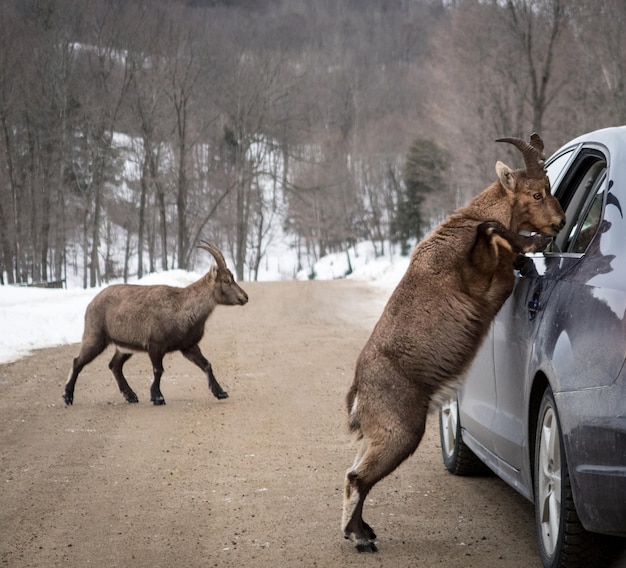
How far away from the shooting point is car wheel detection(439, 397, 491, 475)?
6.62m

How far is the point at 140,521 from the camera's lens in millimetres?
5801

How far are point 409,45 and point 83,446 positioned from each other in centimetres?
11977

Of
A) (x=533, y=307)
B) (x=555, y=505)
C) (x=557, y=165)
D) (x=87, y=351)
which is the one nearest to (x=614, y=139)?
(x=533, y=307)

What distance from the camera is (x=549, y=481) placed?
172 inches

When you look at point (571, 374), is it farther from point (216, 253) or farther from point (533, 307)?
point (216, 253)

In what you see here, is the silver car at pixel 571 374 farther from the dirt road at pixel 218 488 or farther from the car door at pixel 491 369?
the dirt road at pixel 218 488

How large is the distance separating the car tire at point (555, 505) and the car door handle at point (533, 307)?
483 millimetres

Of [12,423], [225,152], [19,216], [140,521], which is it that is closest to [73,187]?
[19,216]

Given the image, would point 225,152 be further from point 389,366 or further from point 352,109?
point 389,366

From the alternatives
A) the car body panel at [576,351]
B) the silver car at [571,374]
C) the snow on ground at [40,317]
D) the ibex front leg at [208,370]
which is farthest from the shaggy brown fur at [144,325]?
the silver car at [571,374]

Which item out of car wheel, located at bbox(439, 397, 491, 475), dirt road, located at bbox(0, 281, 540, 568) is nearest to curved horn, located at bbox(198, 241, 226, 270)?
dirt road, located at bbox(0, 281, 540, 568)

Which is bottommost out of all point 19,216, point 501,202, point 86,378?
point 19,216

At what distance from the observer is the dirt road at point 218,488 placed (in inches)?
201

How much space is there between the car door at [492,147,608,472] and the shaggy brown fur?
616 cm
